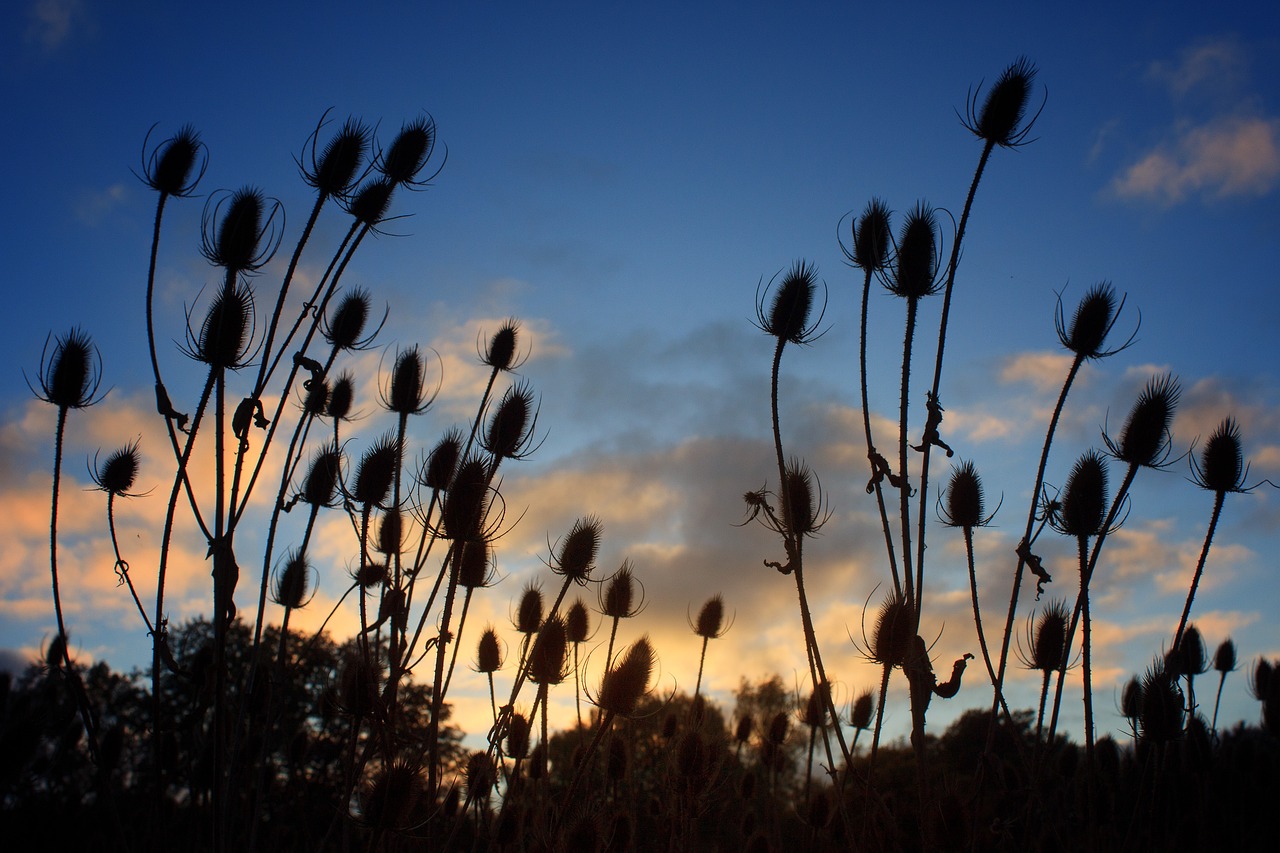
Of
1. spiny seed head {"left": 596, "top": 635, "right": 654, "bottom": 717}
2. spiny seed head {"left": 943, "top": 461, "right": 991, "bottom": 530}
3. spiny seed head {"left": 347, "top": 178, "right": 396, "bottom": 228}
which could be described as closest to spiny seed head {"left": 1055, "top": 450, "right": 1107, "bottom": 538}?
spiny seed head {"left": 943, "top": 461, "right": 991, "bottom": 530}

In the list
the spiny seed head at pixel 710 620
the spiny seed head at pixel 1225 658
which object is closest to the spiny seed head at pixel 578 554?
the spiny seed head at pixel 710 620

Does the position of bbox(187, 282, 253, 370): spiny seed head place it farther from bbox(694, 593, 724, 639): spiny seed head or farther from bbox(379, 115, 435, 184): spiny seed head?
Answer: bbox(694, 593, 724, 639): spiny seed head

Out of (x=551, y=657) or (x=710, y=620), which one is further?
(x=710, y=620)

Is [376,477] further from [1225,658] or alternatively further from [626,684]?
[1225,658]

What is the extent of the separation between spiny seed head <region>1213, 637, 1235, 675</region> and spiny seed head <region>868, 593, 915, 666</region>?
6.80 meters

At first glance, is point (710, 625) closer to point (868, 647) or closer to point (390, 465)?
point (868, 647)

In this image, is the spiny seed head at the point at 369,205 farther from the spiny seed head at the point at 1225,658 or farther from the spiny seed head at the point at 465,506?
the spiny seed head at the point at 1225,658

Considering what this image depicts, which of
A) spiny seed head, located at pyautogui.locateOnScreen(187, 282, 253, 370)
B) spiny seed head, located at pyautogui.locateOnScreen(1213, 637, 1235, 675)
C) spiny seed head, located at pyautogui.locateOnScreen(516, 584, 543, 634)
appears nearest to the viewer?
spiny seed head, located at pyautogui.locateOnScreen(187, 282, 253, 370)

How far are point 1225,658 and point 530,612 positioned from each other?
28.1 ft

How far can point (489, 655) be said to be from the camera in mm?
6613

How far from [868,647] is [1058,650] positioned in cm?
214

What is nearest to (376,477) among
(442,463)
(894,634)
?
(442,463)

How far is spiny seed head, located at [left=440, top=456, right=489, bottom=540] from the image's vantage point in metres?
4.05

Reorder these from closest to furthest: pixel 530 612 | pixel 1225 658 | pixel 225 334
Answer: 1. pixel 225 334
2. pixel 530 612
3. pixel 1225 658
